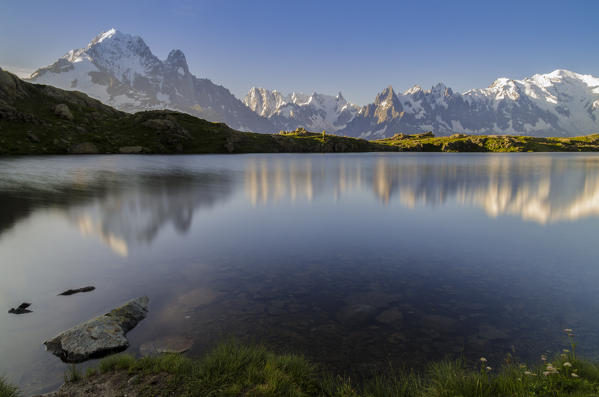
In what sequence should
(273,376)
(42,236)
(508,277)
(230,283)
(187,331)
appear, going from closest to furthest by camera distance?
(273,376)
(187,331)
(230,283)
(508,277)
(42,236)

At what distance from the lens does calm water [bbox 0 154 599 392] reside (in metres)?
10.2

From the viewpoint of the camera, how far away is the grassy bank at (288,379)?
716cm

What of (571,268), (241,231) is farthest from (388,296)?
(241,231)

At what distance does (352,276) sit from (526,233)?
17.3 metres

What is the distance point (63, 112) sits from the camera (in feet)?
552

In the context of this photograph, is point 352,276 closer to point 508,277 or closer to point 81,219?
point 508,277

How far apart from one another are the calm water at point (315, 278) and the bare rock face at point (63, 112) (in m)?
172

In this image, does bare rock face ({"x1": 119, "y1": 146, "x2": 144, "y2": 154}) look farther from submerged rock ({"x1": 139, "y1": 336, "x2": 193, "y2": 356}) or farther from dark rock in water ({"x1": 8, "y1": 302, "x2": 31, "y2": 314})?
submerged rock ({"x1": 139, "y1": 336, "x2": 193, "y2": 356})

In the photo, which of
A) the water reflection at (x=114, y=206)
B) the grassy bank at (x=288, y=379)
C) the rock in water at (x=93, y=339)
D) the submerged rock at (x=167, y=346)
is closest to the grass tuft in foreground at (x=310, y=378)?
the grassy bank at (x=288, y=379)

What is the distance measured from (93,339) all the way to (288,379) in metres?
6.51

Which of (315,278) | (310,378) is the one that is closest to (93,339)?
(310,378)

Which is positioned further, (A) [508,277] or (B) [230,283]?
(A) [508,277]

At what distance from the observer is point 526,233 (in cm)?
2411

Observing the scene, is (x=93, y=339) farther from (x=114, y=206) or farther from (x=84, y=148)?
(x=84, y=148)
